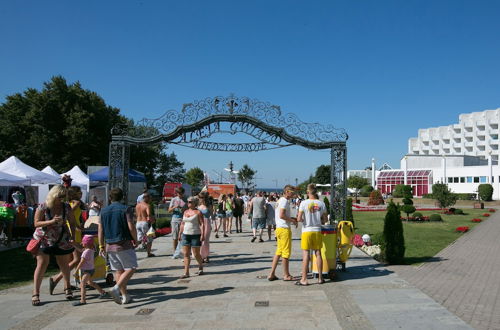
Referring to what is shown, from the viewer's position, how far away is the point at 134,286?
7422 mm

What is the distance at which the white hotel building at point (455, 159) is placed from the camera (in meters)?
60.9

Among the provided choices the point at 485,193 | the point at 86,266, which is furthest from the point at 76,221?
the point at 485,193

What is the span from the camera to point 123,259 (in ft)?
19.9

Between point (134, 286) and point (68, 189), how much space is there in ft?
6.88

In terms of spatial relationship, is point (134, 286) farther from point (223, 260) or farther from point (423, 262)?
point (423, 262)

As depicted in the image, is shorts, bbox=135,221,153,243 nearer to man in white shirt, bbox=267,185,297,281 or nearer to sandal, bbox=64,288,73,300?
sandal, bbox=64,288,73,300

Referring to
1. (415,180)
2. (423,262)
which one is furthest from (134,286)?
(415,180)

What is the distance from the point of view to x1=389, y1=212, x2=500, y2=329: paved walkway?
5.66 metres

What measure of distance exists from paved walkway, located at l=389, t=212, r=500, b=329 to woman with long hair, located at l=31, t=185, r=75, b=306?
18.8ft

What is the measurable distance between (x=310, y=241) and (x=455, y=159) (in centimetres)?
7938

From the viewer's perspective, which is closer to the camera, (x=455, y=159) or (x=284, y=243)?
(x=284, y=243)

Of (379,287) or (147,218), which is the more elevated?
(147,218)

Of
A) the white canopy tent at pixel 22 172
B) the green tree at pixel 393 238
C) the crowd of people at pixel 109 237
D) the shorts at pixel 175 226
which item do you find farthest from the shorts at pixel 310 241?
the white canopy tent at pixel 22 172

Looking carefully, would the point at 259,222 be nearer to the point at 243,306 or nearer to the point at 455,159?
the point at 243,306
